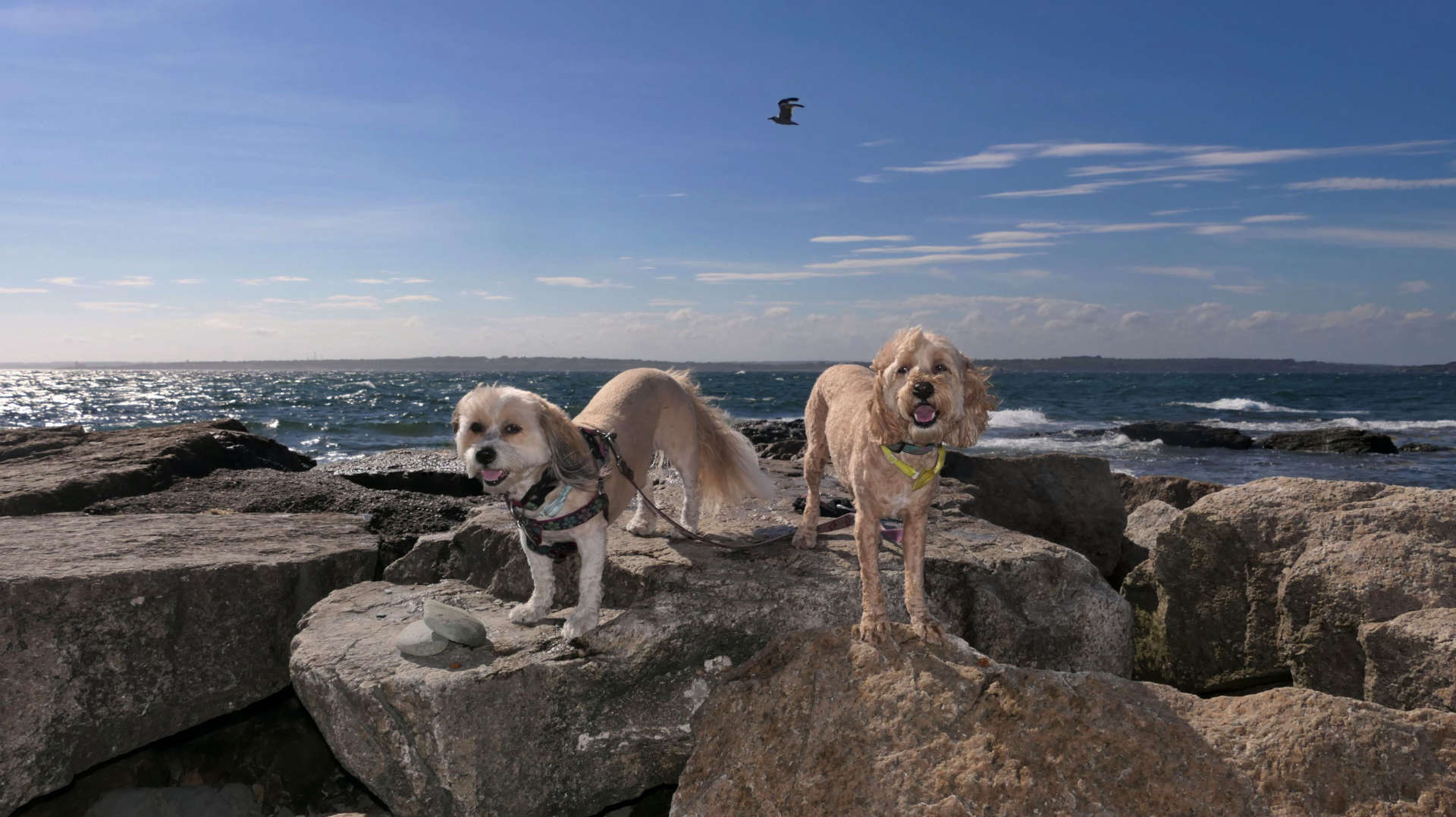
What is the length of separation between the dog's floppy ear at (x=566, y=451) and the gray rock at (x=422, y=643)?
0.94 meters

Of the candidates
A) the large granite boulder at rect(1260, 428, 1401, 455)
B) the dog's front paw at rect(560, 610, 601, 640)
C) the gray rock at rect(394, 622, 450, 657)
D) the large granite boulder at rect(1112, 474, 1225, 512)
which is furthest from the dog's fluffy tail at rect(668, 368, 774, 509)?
the large granite boulder at rect(1260, 428, 1401, 455)

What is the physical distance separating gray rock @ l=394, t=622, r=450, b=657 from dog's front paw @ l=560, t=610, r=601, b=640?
22.0 inches

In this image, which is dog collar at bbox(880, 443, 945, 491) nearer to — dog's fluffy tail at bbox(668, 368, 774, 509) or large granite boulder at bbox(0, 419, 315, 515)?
dog's fluffy tail at bbox(668, 368, 774, 509)

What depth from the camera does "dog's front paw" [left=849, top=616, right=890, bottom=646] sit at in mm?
3609

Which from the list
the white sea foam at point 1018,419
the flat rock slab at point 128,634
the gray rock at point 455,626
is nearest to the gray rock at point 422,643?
the gray rock at point 455,626

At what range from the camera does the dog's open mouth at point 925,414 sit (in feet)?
11.6

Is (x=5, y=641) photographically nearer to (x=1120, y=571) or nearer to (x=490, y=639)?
(x=490, y=639)

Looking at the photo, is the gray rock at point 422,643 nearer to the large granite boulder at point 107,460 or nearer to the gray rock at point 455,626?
the gray rock at point 455,626

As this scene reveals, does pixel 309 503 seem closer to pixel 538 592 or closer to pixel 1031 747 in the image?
pixel 538 592

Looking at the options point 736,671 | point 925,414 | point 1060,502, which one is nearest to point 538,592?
point 736,671

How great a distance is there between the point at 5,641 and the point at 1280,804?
5.58 metres

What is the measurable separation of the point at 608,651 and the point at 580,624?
0.77 feet

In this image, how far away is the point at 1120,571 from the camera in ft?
26.8

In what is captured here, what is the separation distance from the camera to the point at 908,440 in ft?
12.1
